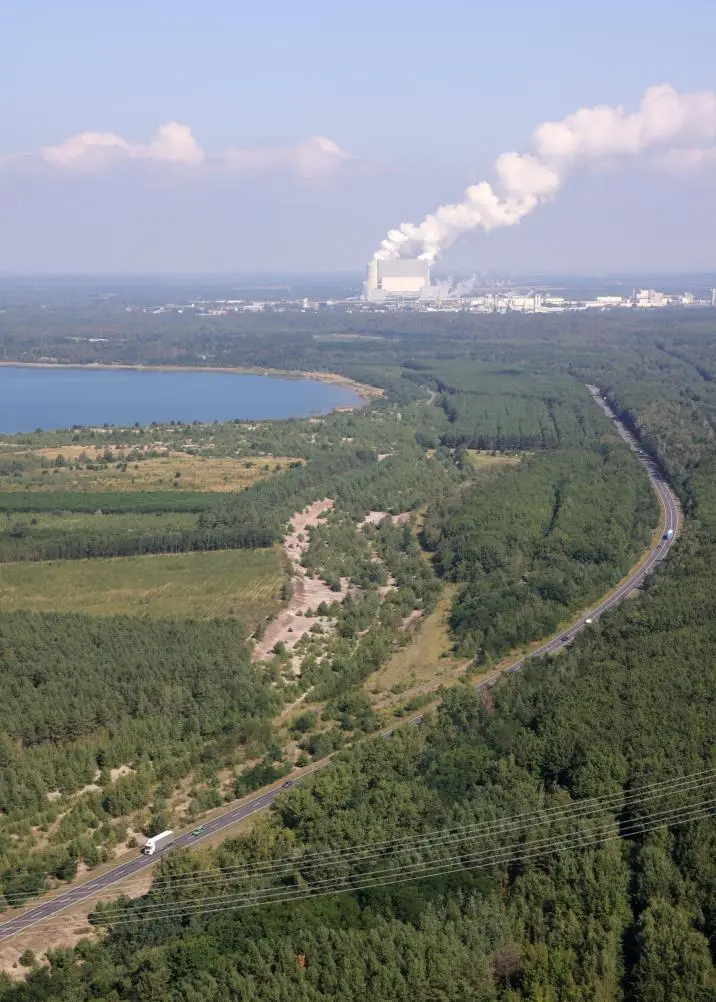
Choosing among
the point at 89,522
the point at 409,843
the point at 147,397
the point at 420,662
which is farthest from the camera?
the point at 147,397

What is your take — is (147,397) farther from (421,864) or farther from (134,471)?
(421,864)

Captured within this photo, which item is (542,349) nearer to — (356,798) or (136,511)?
(136,511)

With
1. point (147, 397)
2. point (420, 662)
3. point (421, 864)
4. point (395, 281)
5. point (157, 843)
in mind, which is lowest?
point (157, 843)

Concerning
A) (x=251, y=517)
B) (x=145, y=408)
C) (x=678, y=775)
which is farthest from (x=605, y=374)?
(x=678, y=775)

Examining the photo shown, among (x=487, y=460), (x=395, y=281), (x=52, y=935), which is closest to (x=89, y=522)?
(x=487, y=460)

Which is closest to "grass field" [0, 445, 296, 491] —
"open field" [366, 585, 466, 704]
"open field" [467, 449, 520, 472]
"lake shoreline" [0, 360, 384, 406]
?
"open field" [467, 449, 520, 472]

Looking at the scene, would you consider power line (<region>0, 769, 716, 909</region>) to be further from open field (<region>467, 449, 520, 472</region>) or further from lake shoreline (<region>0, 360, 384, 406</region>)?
lake shoreline (<region>0, 360, 384, 406</region>)

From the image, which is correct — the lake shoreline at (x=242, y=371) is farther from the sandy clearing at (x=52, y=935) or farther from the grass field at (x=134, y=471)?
the sandy clearing at (x=52, y=935)
